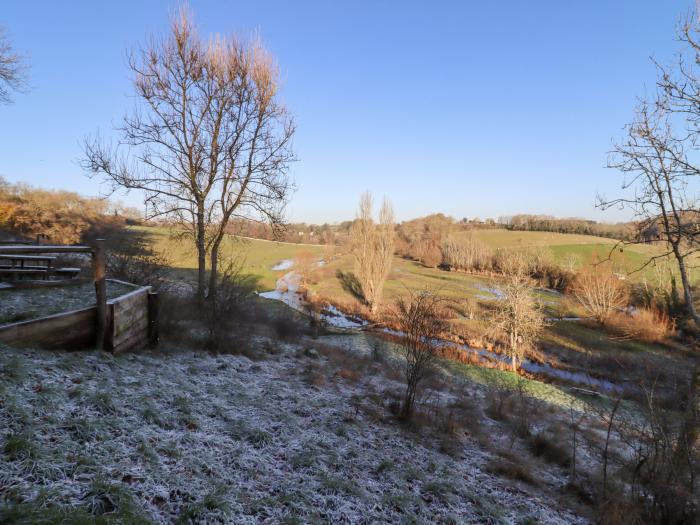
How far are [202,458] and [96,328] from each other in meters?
3.23

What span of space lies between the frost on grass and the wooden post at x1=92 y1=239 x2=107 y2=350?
0.37 meters

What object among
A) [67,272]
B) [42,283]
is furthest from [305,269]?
[42,283]

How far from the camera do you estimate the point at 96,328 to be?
5457 millimetres

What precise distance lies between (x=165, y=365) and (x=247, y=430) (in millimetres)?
2553

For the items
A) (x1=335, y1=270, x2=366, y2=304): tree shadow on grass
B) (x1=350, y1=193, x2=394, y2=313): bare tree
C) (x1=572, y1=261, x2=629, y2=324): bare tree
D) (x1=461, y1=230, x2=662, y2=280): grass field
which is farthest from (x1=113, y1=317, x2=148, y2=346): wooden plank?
(x1=461, y1=230, x2=662, y2=280): grass field

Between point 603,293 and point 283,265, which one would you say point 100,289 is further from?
point 283,265

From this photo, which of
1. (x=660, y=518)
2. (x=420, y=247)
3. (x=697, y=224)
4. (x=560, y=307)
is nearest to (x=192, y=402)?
(x=660, y=518)

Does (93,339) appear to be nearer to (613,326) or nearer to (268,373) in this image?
(268,373)

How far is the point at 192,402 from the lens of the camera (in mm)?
4918

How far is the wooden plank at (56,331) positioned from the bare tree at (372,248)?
2499cm

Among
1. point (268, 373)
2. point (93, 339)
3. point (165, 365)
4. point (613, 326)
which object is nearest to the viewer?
point (93, 339)

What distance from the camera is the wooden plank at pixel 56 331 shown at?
449cm

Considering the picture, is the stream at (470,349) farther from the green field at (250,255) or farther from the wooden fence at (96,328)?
the wooden fence at (96,328)

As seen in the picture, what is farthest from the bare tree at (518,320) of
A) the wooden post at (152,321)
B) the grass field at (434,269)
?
the wooden post at (152,321)
